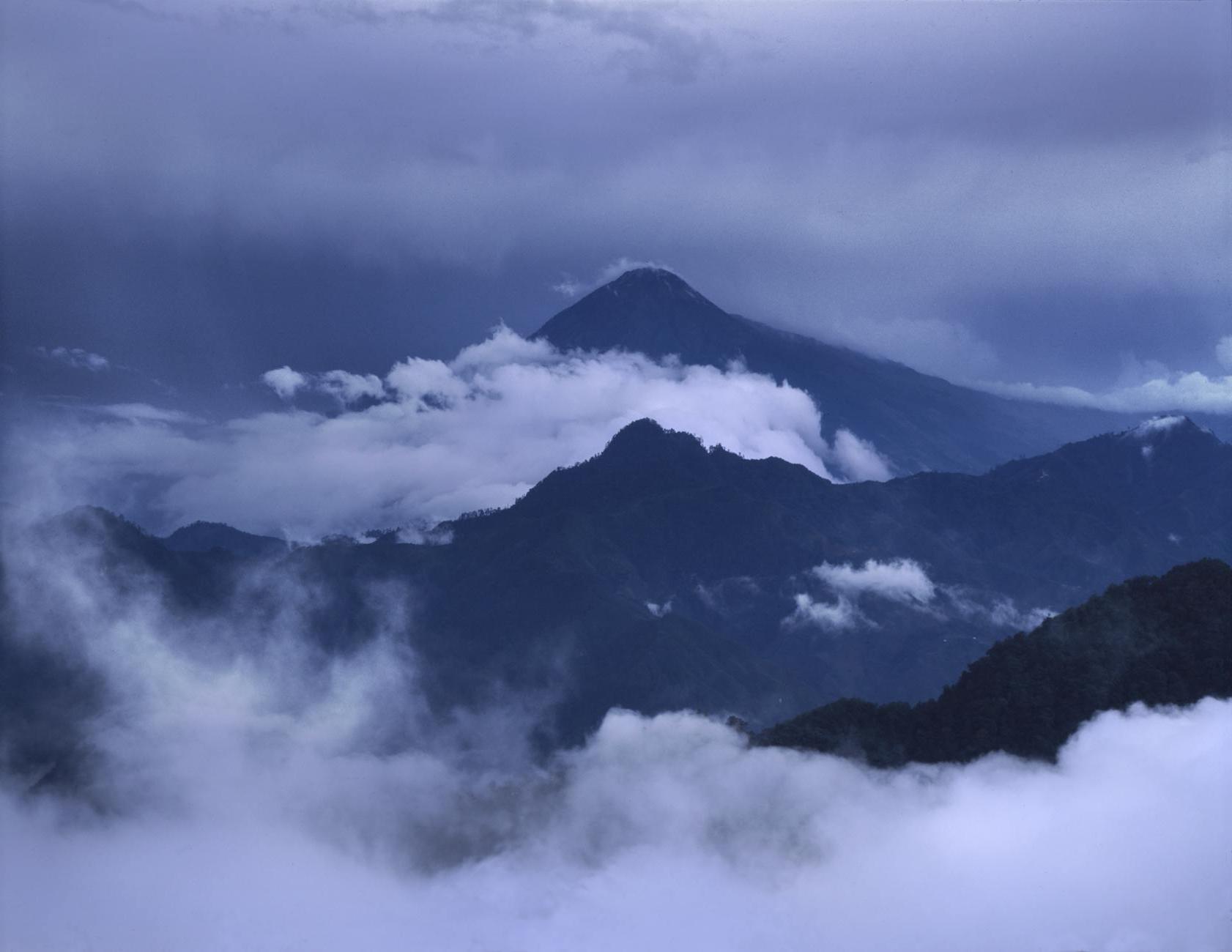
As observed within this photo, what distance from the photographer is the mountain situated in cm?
13138

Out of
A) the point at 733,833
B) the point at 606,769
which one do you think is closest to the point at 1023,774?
the point at 733,833

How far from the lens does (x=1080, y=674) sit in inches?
5305

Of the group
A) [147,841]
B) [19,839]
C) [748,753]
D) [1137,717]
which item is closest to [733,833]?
[748,753]

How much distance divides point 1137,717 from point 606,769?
75707mm

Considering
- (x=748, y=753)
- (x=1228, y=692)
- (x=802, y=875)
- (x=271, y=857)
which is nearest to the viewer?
(x=1228, y=692)

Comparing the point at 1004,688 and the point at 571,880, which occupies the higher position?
the point at 1004,688

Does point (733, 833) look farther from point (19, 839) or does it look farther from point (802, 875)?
point (19, 839)

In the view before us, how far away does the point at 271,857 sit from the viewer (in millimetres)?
188500

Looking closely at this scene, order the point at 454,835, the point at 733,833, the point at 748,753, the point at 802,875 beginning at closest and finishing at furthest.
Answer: the point at 802,875
the point at 733,833
the point at 748,753
the point at 454,835

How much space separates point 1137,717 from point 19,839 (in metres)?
137

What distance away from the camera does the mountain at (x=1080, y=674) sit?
13138 centimetres

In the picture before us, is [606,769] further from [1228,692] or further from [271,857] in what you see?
[1228,692]

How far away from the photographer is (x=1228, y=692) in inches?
5054

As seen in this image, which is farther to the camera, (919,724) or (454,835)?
(454,835)
